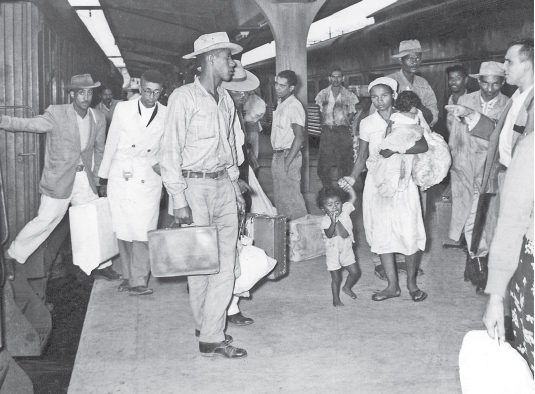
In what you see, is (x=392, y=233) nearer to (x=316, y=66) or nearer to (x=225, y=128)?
(x=225, y=128)

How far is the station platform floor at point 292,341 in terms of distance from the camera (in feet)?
13.5

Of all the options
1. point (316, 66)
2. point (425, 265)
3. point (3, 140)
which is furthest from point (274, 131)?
point (316, 66)

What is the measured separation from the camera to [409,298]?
19.0 ft

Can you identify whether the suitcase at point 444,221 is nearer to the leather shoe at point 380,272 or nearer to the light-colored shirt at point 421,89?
the light-colored shirt at point 421,89

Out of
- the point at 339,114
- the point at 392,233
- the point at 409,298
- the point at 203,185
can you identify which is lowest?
the point at 409,298

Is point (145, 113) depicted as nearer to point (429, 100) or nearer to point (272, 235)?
point (272, 235)

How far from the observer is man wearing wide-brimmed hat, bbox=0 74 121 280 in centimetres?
632

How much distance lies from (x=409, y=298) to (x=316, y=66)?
1403 cm

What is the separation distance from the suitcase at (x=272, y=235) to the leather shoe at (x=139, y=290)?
3.17ft

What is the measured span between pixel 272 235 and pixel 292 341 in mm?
1492

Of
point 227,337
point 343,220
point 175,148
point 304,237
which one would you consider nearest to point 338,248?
point 343,220

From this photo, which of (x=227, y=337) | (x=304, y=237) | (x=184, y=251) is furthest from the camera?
(x=304, y=237)

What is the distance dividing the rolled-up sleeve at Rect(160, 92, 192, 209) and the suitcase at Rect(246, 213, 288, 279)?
1719mm

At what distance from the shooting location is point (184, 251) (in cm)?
442
